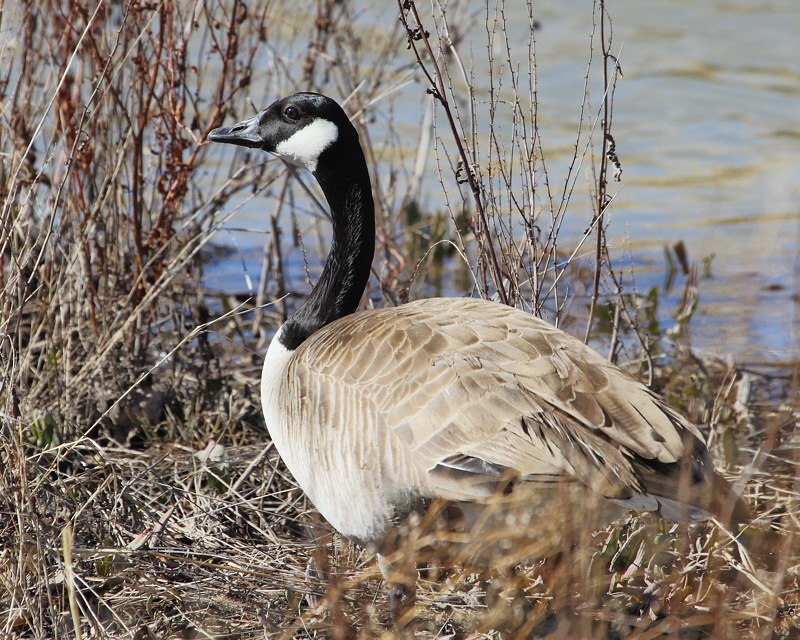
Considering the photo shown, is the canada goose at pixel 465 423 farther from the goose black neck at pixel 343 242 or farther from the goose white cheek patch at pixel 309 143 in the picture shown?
the goose white cheek patch at pixel 309 143

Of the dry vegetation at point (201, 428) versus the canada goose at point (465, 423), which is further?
the dry vegetation at point (201, 428)

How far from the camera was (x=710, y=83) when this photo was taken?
12.0 m

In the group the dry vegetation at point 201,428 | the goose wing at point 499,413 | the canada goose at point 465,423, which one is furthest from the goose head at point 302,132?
the goose wing at point 499,413

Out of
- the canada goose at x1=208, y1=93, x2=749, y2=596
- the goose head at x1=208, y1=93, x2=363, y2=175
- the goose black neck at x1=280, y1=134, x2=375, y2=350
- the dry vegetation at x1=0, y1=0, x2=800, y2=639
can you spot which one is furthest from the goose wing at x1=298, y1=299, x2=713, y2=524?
the goose head at x1=208, y1=93, x2=363, y2=175

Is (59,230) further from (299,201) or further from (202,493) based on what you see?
(299,201)

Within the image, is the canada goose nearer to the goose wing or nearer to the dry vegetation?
the goose wing

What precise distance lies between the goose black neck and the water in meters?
0.94

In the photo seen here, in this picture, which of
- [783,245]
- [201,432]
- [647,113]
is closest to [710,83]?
[647,113]

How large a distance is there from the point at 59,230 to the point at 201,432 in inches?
41.4

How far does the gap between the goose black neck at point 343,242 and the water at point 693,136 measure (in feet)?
3.08

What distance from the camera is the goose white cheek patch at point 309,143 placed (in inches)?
144

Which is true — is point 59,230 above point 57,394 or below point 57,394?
above

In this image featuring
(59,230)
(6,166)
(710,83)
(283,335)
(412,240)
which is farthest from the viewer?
(710,83)

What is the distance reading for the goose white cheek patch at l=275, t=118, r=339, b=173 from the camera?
12.0 feet
